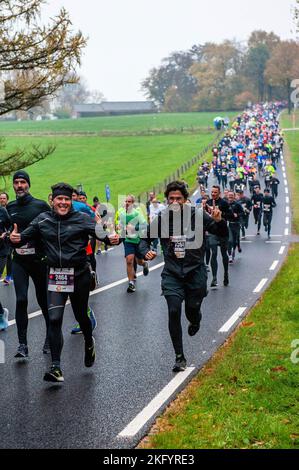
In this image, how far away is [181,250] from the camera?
8164 mm

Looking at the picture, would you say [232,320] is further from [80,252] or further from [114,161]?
[114,161]

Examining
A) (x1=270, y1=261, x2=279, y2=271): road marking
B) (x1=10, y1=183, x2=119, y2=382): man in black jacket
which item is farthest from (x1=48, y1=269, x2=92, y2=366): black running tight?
(x1=270, y1=261, x2=279, y2=271): road marking

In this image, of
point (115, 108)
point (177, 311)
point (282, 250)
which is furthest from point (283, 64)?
point (177, 311)

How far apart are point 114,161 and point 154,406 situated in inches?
2675

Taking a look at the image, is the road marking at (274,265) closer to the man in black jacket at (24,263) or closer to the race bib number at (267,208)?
the race bib number at (267,208)

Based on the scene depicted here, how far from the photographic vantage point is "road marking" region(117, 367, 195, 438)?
19.8 ft

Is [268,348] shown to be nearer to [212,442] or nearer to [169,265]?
[169,265]

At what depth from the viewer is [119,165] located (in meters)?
71.4

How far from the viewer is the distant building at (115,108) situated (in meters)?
180

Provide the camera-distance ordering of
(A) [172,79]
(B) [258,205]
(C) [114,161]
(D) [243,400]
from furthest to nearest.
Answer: (A) [172,79]
(C) [114,161]
(B) [258,205]
(D) [243,400]

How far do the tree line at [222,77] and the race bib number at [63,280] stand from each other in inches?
4566

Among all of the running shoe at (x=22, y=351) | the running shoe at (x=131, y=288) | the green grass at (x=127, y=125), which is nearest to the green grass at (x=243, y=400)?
the running shoe at (x=22, y=351)

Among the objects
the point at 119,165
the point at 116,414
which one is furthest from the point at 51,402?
the point at 119,165

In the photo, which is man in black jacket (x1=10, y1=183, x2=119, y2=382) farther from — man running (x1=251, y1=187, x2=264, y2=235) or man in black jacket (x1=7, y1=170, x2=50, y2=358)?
man running (x1=251, y1=187, x2=264, y2=235)
